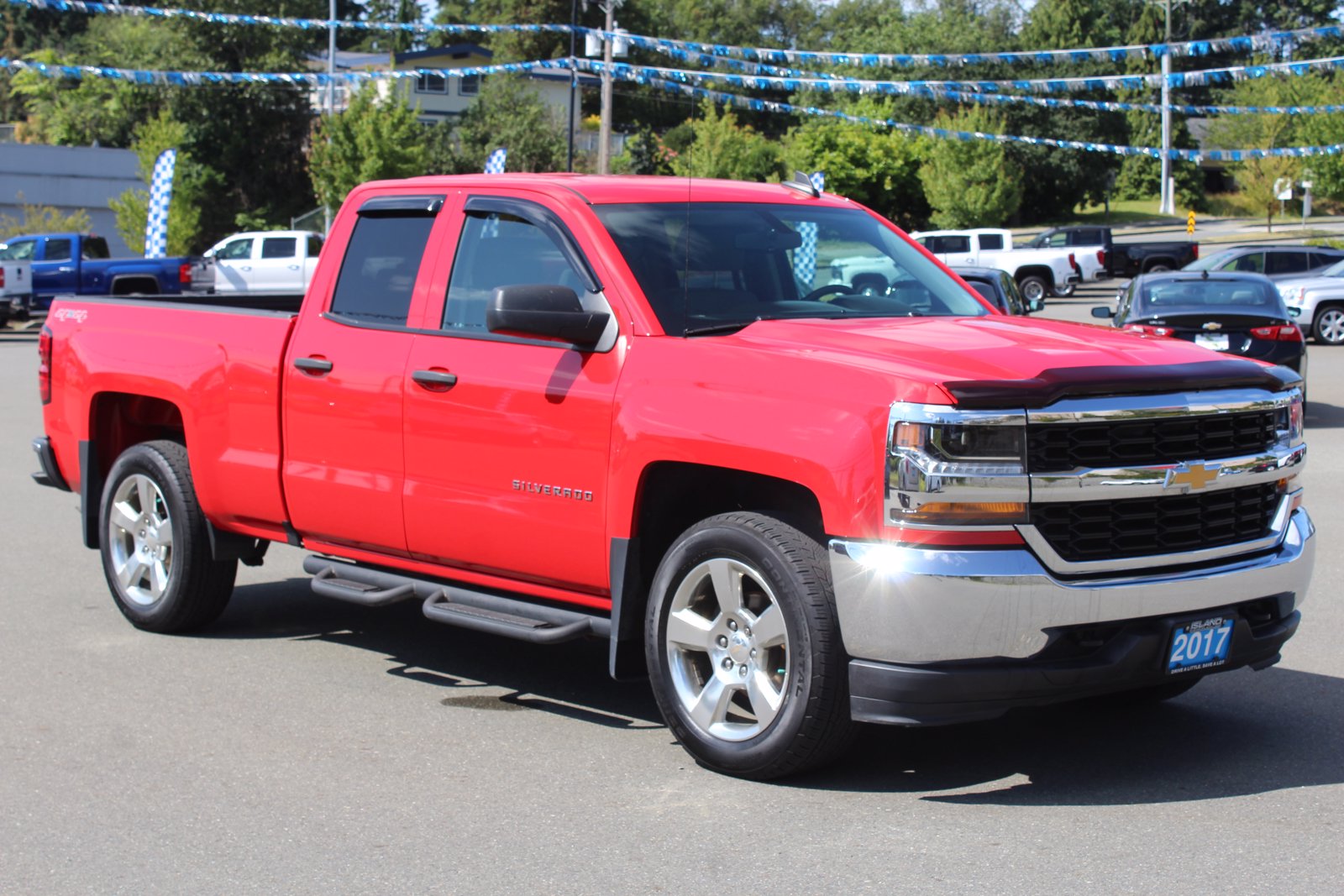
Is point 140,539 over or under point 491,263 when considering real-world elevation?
under

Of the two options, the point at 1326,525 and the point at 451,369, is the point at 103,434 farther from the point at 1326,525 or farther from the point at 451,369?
the point at 1326,525

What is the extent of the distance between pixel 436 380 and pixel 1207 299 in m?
12.2

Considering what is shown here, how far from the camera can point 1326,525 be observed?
10359 mm

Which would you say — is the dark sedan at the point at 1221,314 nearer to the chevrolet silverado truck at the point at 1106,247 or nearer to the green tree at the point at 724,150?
the chevrolet silverado truck at the point at 1106,247

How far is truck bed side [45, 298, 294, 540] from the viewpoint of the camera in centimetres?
682

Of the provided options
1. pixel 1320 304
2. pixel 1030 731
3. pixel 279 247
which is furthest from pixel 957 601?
pixel 279 247

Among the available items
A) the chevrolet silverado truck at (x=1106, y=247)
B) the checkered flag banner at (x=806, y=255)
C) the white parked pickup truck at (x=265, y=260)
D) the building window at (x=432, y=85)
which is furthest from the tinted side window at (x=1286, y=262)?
the building window at (x=432, y=85)

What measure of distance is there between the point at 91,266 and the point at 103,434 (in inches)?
960

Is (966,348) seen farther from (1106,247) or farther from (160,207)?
(1106,247)

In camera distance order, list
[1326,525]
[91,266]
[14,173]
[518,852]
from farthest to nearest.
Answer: [14,173] → [91,266] → [1326,525] → [518,852]

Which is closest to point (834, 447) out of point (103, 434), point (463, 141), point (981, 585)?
point (981, 585)

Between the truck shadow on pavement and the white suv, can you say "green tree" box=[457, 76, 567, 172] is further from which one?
A: the truck shadow on pavement

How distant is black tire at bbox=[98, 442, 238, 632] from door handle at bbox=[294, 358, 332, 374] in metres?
1.07

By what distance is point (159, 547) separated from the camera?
7492 millimetres
